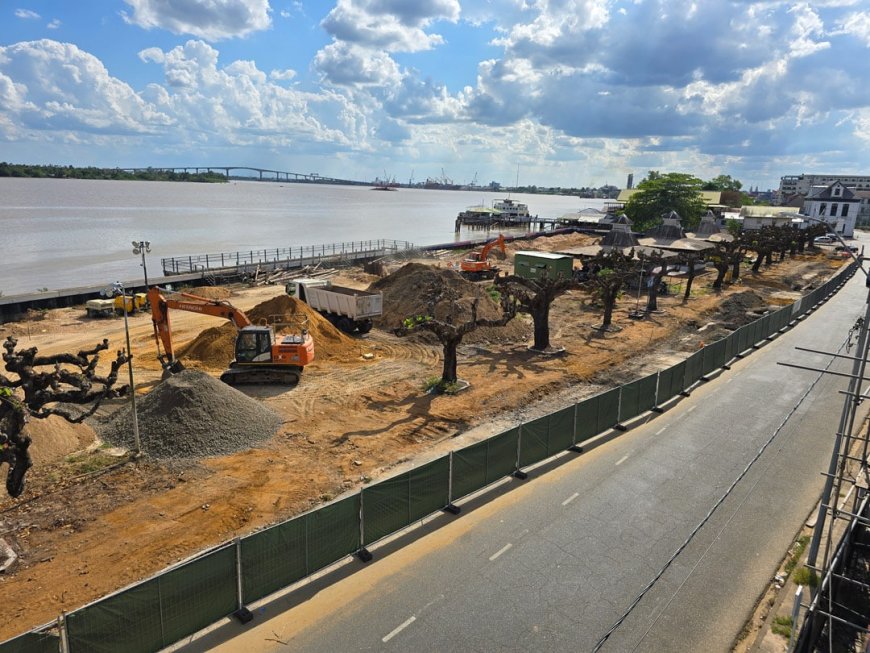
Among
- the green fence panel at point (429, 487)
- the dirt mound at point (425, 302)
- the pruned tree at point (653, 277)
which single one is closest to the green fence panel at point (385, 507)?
the green fence panel at point (429, 487)

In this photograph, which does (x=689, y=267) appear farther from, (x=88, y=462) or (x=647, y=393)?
(x=88, y=462)

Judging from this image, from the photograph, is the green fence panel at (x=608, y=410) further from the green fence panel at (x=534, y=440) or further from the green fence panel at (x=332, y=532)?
the green fence panel at (x=332, y=532)

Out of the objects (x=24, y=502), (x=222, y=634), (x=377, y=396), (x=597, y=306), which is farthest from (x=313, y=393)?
(x=597, y=306)

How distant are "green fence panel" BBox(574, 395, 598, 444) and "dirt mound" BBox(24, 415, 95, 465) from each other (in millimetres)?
17296

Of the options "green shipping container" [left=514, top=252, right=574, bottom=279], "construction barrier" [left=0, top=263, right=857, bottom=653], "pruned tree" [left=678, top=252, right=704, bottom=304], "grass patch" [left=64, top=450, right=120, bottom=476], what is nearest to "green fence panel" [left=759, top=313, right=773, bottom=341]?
"pruned tree" [left=678, top=252, right=704, bottom=304]

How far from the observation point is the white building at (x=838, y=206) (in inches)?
4894

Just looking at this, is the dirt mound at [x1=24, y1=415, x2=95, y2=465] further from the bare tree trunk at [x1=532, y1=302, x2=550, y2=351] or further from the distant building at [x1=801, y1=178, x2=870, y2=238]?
the distant building at [x1=801, y1=178, x2=870, y2=238]

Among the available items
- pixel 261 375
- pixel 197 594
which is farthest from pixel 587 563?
pixel 261 375

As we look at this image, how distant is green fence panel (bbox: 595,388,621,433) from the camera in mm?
21312

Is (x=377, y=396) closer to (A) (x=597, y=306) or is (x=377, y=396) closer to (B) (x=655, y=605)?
(B) (x=655, y=605)

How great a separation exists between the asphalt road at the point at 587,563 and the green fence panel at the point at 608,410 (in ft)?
2.60

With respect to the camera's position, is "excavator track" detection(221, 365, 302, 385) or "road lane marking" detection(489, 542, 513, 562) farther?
"excavator track" detection(221, 365, 302, 385)

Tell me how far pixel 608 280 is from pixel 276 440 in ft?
88.5

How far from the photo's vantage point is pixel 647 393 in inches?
934
